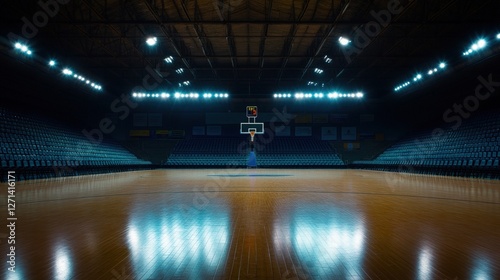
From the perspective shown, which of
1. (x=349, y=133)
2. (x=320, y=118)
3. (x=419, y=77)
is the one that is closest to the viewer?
(x=419, y=77)

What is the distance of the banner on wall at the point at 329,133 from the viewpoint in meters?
31.8

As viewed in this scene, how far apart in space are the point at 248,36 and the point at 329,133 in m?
16.7

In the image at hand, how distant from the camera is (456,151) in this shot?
18.5 meters

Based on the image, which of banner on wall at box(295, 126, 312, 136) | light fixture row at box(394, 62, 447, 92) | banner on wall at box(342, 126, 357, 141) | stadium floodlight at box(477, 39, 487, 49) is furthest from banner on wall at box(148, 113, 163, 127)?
stadium floodlight at box(477, 39, 487, 49)

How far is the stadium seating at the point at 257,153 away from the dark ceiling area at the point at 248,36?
6162 millimetres

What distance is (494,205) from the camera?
670cm

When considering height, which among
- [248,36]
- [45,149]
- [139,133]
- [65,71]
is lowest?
[45,149]

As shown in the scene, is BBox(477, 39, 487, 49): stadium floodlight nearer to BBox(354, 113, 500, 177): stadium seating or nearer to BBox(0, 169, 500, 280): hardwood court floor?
BBox(354, 113, 500, 177): stadium seating

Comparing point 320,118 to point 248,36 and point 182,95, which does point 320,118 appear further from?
→ point 248,36

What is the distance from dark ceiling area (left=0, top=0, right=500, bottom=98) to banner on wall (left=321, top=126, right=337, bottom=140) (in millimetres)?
5189

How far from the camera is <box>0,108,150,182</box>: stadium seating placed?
14.0 meters

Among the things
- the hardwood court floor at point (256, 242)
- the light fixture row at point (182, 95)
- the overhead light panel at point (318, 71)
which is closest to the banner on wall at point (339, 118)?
the overhead light panel at point (318, 71)

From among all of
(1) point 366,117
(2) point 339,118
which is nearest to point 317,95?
(2) point 339,118

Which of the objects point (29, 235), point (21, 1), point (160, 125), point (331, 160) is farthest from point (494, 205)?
point (160, 125)
